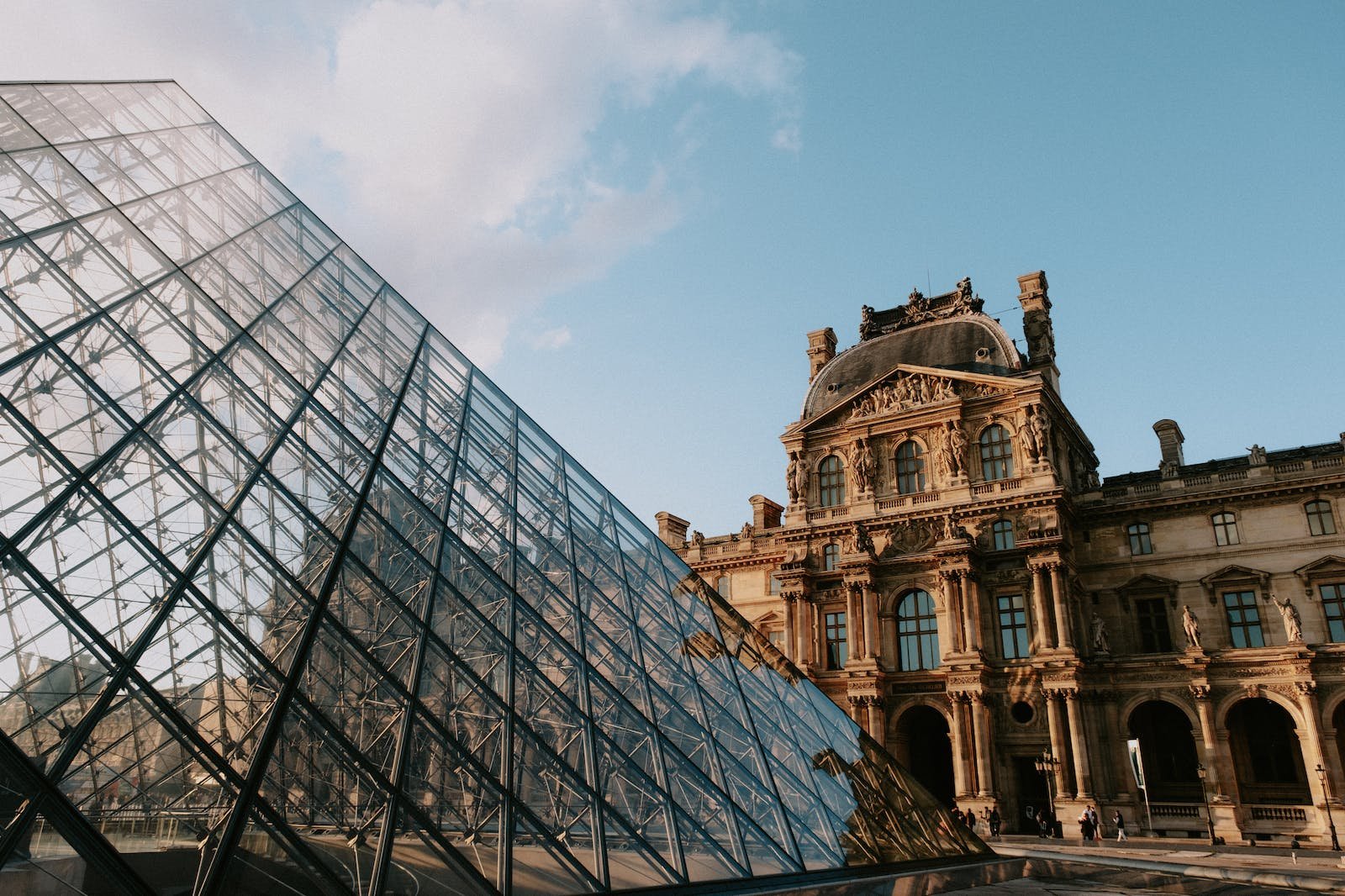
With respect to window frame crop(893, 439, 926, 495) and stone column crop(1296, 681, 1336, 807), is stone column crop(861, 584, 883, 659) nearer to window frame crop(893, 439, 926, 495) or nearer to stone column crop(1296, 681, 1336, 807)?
window frame crop(893, 439, 926, 495)

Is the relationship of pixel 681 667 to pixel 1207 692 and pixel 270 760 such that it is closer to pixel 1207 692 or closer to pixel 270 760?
pixel 270 760

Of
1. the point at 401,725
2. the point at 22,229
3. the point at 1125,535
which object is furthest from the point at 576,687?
the point at 1125,535

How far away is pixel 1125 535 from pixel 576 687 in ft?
101

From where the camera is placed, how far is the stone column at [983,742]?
31.3 metres

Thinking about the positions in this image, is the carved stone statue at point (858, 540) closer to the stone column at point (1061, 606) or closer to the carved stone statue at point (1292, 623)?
the stone column at point (1061, 606)

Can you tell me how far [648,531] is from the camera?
17328 mm

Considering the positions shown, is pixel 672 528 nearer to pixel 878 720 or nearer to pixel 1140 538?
pixel 878 720

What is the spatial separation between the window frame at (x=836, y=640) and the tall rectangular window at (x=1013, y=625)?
6152 mm

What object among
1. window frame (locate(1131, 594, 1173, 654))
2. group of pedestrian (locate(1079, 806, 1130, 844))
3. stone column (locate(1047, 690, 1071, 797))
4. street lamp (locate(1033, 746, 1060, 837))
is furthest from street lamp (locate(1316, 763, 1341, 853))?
street lamp (locate(1033, 746, 1060, 837))

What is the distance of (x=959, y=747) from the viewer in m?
32.2

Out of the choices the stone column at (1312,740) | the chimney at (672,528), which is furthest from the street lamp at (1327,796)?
the chimney at (672,528)

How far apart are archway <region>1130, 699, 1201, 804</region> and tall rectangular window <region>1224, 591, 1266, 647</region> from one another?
3399 mm

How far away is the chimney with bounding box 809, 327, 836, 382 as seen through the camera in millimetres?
44844

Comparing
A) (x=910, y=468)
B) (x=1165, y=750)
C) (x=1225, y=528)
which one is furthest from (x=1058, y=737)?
(x=910, y=468)
